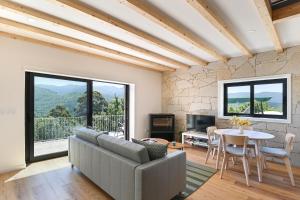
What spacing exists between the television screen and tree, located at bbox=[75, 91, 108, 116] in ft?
8.54

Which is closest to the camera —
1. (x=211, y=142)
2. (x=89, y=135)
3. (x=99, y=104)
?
(x=89, y=135)

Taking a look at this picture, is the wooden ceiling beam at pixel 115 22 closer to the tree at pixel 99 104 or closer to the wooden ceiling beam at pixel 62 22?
the wooden ceiling beam at pixel 62 22

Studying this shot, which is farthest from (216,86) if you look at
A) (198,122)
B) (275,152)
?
(275,152)

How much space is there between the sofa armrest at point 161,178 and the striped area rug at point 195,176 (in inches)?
6.9

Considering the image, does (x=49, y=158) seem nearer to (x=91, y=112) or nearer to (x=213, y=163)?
(x=91, y=112)

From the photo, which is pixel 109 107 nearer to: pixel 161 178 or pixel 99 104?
pixel 99 104

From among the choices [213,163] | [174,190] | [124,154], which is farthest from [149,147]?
[213,163]

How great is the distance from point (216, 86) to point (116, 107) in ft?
10.3

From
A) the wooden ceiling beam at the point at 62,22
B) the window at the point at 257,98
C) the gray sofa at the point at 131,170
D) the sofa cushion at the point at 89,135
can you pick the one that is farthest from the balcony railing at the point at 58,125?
the window at the point at 257,98

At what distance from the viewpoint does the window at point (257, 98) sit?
390 cm

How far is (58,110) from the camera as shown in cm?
404

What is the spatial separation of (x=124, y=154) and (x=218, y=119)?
141 inches

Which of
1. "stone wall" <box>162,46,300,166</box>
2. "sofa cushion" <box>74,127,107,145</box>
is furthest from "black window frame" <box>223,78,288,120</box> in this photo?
"sofa cushion" <box>74,127,107,145</box>

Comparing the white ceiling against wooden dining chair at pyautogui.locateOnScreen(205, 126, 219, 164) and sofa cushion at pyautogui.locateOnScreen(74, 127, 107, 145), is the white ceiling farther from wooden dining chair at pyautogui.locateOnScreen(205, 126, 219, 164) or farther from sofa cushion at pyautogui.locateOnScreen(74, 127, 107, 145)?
wooden dining chair at pyautogui.locateOnScreen(205, 126, 219, 164)
